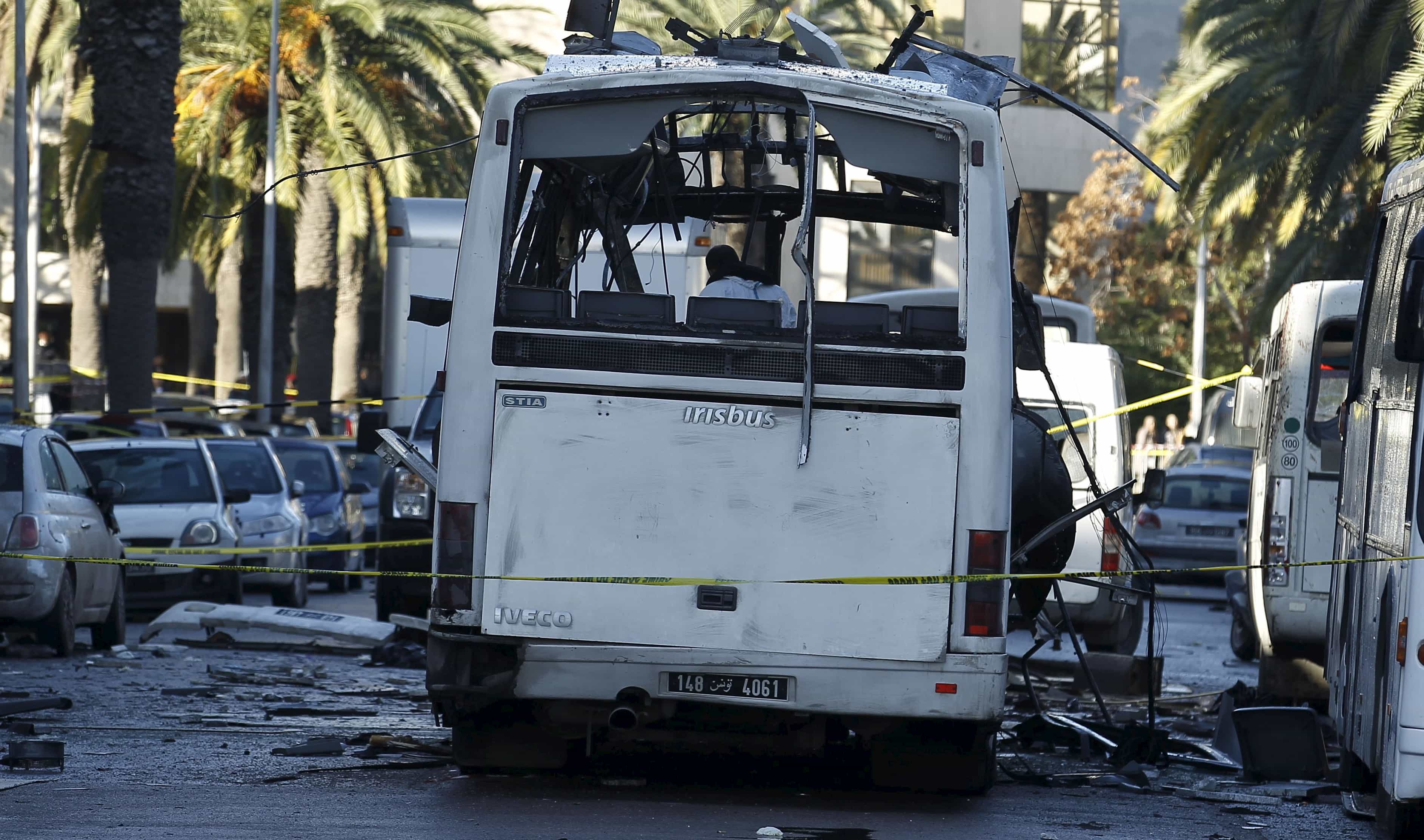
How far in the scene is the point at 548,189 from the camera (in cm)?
927

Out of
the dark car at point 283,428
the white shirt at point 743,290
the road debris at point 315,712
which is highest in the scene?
the white shirt at point 743,290

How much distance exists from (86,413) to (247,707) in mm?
12934

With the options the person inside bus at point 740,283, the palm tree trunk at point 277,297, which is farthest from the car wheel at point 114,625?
the palm tree trunk at point 277,297

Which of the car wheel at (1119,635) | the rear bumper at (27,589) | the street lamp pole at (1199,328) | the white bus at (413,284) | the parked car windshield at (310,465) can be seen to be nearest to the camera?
the rear bumper at (27,589)

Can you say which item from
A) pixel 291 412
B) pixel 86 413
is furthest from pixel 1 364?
pixel 86 413

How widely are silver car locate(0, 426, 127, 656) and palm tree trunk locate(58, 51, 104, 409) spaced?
17.0 meters

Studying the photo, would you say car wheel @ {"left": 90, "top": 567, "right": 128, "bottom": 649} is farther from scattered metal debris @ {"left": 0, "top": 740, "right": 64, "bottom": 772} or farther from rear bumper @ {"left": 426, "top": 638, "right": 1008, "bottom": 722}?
rear bumper @ {"left": 426, "top": 638, "right": 1008, "bottom": 722}

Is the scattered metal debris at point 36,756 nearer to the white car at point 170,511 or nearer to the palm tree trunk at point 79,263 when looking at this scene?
the white car at point 170,511

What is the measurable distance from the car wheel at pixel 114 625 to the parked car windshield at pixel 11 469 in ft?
5.19

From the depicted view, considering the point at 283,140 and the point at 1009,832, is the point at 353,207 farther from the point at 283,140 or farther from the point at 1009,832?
the point at 1009,832

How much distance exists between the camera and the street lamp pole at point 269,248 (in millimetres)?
30953

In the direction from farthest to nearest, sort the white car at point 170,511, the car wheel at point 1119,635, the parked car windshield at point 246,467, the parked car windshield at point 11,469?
the parked car windshield at point 246,467
the white car at point 170,511
the car wheel at point 1119,635
the parked car windshield at point 11,469

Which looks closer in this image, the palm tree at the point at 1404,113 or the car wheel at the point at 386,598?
the car wheel at the point at 386,598

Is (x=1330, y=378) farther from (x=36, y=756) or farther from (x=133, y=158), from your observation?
(x=133, y=158)
